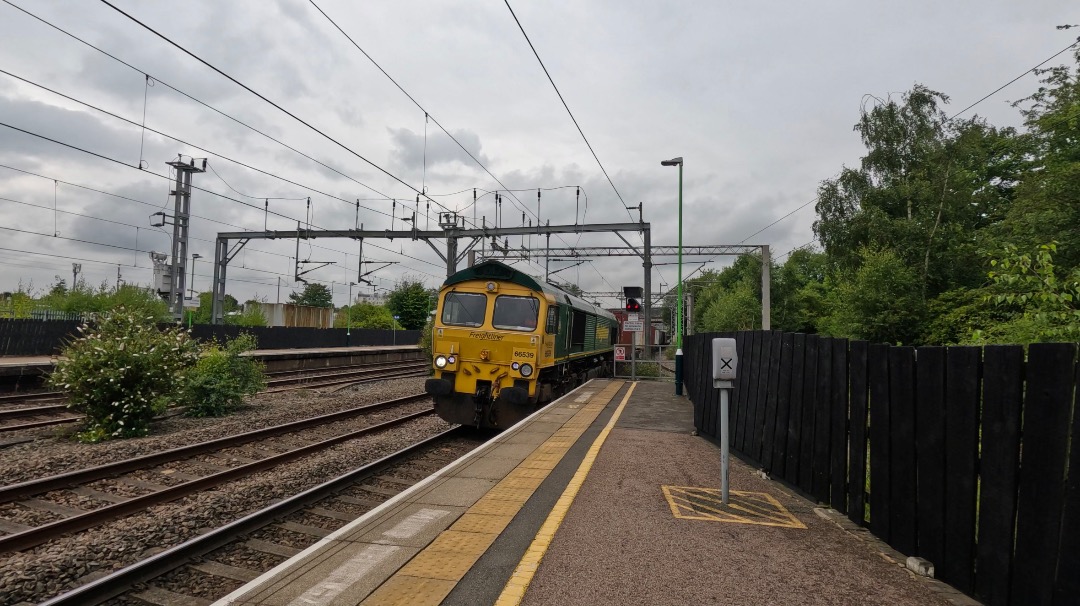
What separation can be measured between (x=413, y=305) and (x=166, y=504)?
54.1m

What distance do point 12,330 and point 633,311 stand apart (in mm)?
22216

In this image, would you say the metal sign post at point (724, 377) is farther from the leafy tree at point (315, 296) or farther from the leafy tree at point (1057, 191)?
the leafy tree at point (315, 296)

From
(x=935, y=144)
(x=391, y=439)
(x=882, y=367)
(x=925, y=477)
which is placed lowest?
(x=391, y=439)

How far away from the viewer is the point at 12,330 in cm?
2077

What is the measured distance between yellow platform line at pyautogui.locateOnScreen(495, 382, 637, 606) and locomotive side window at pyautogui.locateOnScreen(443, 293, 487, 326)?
4718mm

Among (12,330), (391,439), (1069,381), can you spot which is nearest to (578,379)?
(391,439)

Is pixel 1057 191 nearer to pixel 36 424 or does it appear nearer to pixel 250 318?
pixel 36 424

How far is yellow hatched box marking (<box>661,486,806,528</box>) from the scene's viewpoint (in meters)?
5.45

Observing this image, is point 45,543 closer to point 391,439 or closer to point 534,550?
point 534,550

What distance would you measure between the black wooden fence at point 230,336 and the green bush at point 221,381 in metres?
3.18

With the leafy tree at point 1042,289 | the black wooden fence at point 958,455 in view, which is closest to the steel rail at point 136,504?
the black wooden fence at point 958,455

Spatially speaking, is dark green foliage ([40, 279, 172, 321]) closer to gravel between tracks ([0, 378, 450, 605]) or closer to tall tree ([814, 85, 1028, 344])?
gravel between tracks ([0, 378, 450, 605])

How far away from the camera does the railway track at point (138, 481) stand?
5922mm

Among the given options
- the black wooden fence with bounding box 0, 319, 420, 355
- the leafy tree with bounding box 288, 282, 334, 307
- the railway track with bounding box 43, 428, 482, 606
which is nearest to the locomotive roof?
the railway track with bounding box 43, 428, 482, 606
